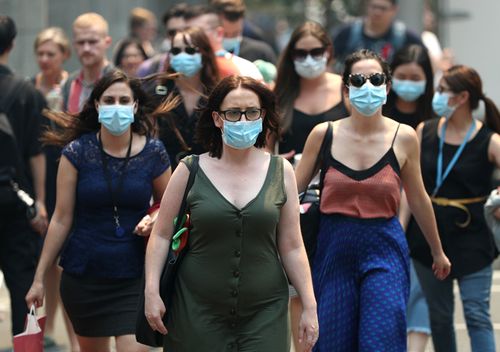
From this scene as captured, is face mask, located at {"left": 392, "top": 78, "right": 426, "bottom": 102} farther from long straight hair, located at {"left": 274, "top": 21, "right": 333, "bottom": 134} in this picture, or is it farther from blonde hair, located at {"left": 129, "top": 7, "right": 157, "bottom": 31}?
blonde hair, located at {"left": 129, "top": 7, "right": 157, "bottom": 31}

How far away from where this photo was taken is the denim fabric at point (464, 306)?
7660 mm

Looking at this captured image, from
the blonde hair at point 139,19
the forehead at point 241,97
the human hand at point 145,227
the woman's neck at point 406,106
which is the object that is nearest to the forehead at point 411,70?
the woman's neck at point 406,106

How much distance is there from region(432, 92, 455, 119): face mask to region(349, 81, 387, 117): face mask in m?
1.12

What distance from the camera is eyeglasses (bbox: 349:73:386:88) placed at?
22.7 feet

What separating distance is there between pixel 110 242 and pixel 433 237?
1.62m

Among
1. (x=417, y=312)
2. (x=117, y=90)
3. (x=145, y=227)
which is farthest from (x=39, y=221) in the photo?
(x=417, y=312)

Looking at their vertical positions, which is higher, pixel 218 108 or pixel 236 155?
pixel 218 108

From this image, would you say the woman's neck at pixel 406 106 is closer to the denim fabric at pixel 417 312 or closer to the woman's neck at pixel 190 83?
the denim fabric at pixel 417 312

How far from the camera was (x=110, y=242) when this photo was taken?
686 cm

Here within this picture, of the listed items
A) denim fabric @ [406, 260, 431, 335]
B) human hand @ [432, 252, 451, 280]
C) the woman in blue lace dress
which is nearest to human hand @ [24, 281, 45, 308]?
the woman in blue lace dress

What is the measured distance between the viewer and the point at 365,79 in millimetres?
6930

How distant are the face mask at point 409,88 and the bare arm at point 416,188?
1.73 metres

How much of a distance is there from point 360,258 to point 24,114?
109 inches

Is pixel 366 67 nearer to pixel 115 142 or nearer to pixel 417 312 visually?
pixel 115 142
